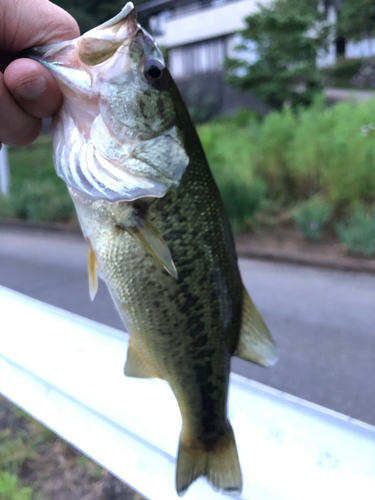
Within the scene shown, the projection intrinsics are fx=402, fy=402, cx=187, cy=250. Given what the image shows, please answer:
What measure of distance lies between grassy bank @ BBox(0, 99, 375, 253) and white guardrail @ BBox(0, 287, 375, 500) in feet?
12.7

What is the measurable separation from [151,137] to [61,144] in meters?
0.22

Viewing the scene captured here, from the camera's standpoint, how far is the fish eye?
94 cm

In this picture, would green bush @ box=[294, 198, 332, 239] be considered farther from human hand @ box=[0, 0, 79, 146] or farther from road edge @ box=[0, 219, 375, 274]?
human hand @ box=[0, 0, 79, 146]

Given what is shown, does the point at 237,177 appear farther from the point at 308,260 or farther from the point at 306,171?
the point at 308,260

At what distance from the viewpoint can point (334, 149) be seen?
5.62 m

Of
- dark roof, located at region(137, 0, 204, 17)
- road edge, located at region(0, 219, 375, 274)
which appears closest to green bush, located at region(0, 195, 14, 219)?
road edge, located at region(0, 219, 375, 274)

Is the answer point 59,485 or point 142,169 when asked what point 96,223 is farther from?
point 59,485

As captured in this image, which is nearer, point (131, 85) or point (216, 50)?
point (131, 85)

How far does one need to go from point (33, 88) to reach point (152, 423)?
101 centimetres

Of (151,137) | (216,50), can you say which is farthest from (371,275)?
(216,50)

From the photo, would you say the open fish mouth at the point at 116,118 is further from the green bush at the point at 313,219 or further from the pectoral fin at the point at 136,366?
the green bush at the point at 313,219

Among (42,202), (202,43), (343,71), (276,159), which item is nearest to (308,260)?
(276,159)

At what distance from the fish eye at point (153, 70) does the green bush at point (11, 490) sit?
1447 mm

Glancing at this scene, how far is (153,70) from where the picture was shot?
0.95 m
